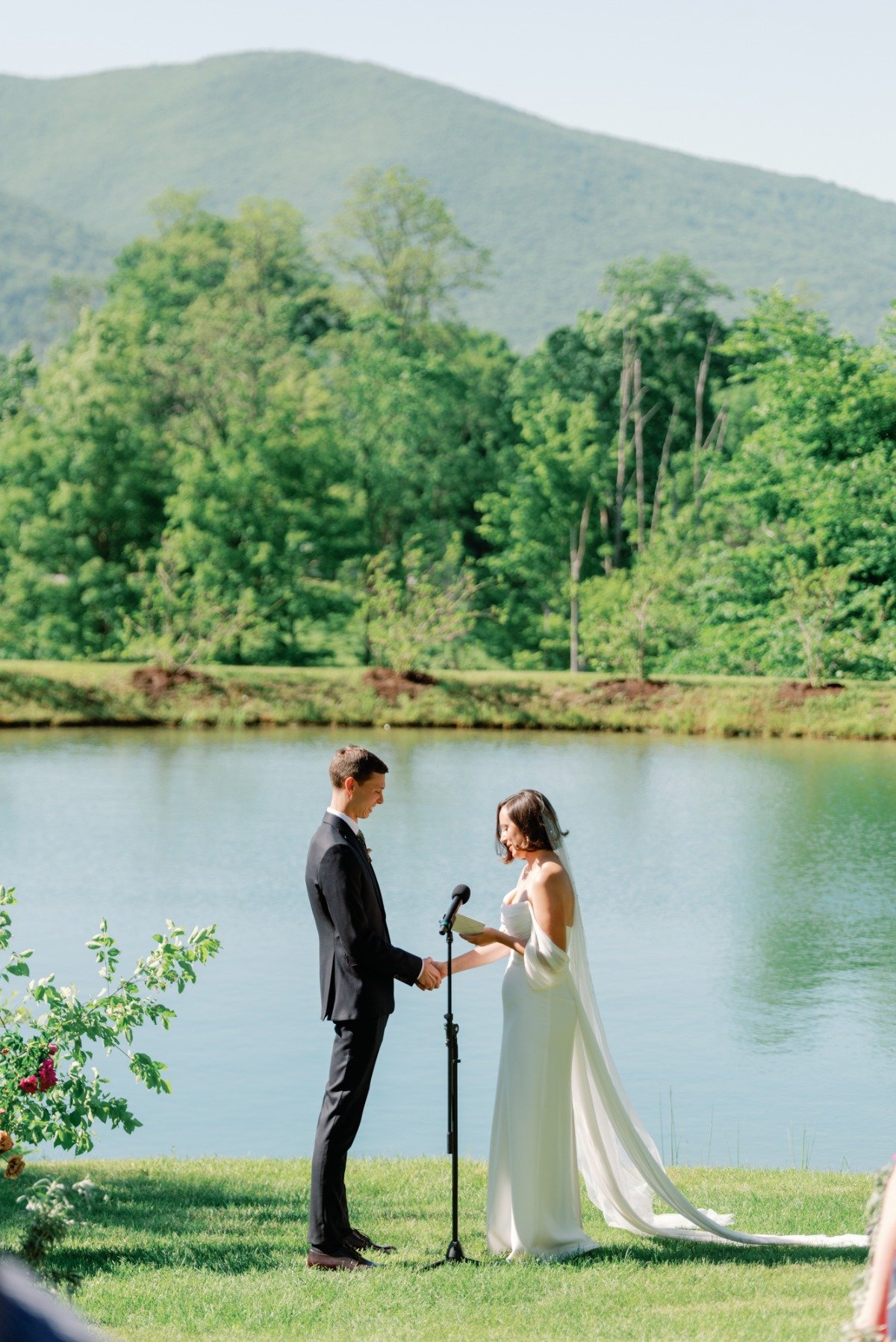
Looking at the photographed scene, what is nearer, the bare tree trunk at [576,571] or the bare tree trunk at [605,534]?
the bare tree trunk at [576,571]

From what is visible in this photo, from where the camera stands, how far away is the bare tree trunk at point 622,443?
42406 mm

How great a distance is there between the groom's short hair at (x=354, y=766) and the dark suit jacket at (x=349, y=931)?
0.12 meters

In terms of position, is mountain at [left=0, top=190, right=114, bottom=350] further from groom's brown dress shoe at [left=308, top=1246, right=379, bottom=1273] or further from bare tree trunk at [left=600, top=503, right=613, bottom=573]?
groom's brown dress shoe at [left=308, top=1246, right=379, bottom=1273]

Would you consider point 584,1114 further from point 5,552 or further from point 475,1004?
point 5,552

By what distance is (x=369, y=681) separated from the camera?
92.3ft

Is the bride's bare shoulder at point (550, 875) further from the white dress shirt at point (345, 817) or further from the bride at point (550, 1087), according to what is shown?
the white dress shirt at point (345, 817)

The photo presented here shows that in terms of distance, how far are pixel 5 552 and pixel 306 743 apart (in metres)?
13.8

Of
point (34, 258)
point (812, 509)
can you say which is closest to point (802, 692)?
point (812, 509)

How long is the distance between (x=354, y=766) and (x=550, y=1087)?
1.11 m

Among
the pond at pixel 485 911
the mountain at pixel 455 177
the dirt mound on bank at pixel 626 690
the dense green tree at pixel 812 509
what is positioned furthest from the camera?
the mountain at pixel 455 177

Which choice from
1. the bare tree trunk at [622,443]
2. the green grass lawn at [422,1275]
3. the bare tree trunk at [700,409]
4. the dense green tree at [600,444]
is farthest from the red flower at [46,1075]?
the bare tree trunk at [622,443]

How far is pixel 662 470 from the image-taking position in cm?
4241

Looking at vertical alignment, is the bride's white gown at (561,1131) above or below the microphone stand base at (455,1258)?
above

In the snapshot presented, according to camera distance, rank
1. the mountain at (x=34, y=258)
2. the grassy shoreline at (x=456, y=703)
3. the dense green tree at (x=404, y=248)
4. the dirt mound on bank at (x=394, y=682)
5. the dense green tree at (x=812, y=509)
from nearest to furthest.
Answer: the grassy shoreline at (x=456, y=703)
the dirt mound on bank at (x=394, y=682)
the dense green tree at (x=812, y=509)
the dense green tree at (x=404, y=248)
the mountain at (x=34, y=258)
